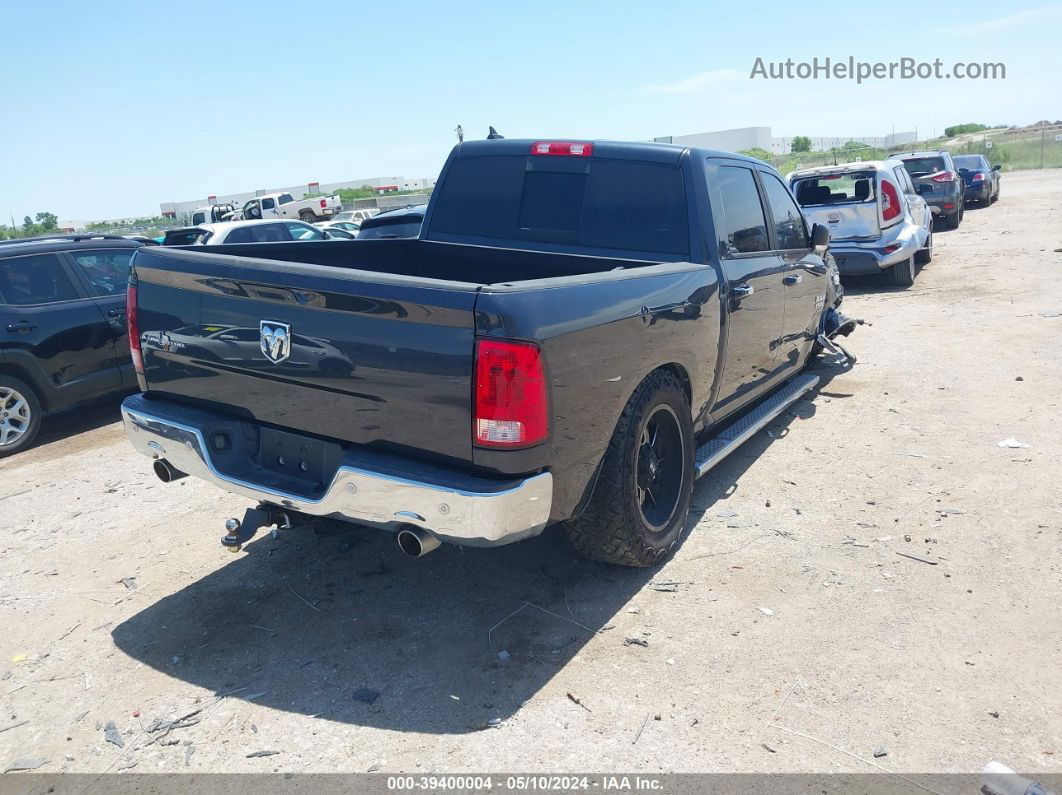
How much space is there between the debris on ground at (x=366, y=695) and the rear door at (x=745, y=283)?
2587 mm

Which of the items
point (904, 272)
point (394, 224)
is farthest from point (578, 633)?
point (904, 272)

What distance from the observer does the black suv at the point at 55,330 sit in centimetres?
686

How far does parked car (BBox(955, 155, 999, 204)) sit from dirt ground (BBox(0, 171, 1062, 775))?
21.7 metres

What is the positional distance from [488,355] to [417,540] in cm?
74

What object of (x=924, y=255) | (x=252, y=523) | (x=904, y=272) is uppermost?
(x=924, y=255)

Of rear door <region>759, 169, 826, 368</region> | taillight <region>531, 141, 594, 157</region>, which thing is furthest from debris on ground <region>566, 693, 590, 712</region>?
rear door <region>759, 169, 826, 368</region>

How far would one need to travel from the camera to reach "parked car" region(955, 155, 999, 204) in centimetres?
2398

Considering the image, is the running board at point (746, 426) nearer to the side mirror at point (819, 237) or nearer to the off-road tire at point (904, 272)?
the side mirror at point (819, 237)

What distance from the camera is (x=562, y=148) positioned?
4809 mm

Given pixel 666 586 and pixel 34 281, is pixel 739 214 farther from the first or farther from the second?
pixel 34 281

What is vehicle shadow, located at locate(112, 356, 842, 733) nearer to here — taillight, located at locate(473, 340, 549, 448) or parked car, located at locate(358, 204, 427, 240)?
taillight, located at locate(473, 340, 549, 448)

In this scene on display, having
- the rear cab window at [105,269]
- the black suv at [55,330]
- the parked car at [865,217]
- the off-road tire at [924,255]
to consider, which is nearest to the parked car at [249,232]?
the rear cab window at [105,269]

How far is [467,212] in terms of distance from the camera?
5.12m

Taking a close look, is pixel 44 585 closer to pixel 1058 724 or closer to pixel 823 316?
pixel 1058 724
